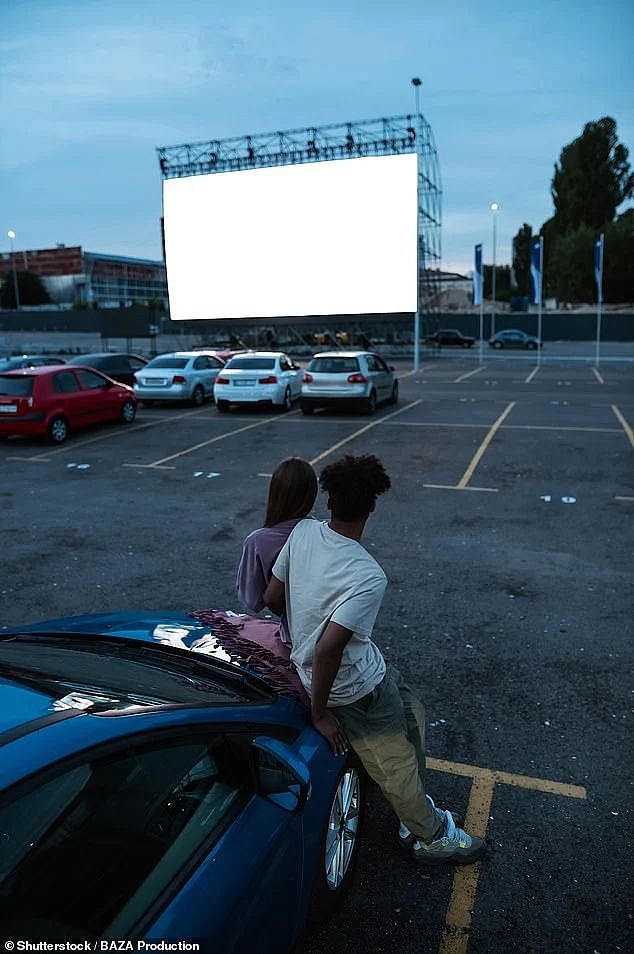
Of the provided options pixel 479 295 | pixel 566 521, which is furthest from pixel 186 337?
pixel 566 521

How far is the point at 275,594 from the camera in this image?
3232 mm

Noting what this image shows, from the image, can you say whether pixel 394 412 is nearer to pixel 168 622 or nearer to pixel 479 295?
pixel 168 622

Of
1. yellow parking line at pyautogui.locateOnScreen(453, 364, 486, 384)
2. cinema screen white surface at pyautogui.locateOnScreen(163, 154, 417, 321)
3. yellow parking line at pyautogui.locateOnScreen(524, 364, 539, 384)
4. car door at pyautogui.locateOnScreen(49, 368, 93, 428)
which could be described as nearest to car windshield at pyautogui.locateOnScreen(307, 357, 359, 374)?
car door at pyautogui.locateOnScreen(49, 368, 93, 428)

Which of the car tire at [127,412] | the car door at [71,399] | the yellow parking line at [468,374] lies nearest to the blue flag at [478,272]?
the yellow parking line at [468,374]

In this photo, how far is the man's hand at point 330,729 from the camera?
2875 mm

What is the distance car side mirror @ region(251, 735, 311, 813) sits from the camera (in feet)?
7.92

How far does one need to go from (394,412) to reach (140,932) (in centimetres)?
1734

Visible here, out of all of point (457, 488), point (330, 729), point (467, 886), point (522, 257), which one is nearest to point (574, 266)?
point (522, 257)

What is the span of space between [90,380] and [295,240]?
2360 cm

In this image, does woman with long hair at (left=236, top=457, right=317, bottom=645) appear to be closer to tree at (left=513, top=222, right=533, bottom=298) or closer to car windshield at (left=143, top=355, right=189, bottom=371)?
car windshield at (left=143, top=355, right=189, bottom=371)

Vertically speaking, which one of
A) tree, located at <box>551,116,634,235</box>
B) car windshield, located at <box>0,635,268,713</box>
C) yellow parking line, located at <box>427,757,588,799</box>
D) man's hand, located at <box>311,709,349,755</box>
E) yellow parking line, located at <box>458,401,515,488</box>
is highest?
tree, located at <box>551,116,634,235</box>

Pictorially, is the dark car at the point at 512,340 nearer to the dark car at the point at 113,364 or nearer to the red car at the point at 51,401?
the dark car at the point at 113,364

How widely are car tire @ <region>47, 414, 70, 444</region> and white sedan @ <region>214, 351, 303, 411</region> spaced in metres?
4.90

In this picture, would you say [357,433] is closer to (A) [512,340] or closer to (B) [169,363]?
(B) [169,363]
